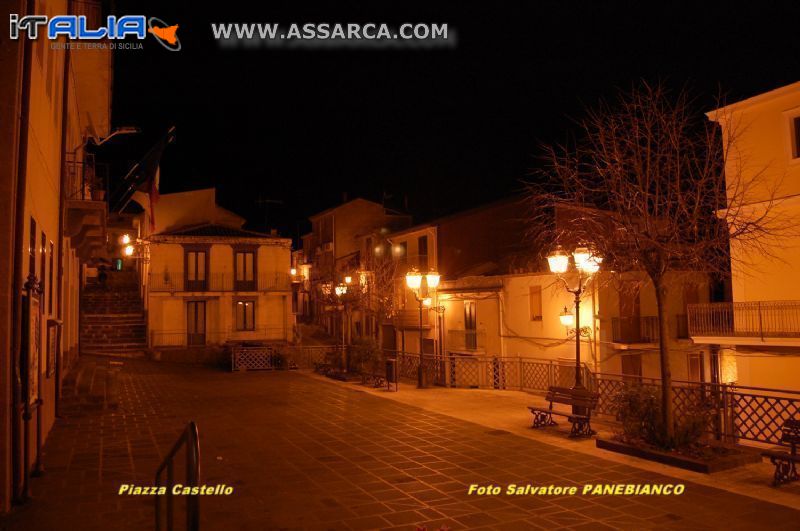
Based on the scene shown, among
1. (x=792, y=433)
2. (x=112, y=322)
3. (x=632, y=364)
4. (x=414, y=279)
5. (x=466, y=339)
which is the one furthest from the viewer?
(x=112, y=322)

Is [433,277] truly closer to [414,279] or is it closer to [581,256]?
[414,279]

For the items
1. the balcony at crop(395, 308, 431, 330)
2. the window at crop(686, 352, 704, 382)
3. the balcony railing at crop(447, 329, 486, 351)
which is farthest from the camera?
the balcony at crop(395, 308, 431, 330)

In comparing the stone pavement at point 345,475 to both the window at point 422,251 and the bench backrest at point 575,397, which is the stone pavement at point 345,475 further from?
the window at point 422,251

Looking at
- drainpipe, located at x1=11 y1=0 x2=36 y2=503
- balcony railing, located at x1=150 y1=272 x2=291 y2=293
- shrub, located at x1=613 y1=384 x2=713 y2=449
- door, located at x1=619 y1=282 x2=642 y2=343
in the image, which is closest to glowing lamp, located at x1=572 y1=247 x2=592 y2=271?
shrub, located at x1=613 y1=384 x2=713 y2=449

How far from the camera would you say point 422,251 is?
108 feet

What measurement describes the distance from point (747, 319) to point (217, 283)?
26.8m

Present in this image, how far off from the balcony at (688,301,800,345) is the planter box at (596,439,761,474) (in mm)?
9069

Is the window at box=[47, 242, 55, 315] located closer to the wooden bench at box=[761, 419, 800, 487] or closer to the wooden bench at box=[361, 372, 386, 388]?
the wooden bench at box=[361, 372, 386, 388]

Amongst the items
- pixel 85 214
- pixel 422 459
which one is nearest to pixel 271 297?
pixel 85 214

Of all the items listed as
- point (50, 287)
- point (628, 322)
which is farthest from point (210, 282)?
point (50, 287)

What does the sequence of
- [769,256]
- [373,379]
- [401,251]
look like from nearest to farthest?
1. [769,256]
2. [373,379]
3. [401,251]

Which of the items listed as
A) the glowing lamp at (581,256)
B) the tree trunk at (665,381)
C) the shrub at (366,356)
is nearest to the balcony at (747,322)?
the glowing lamp at (581,256)

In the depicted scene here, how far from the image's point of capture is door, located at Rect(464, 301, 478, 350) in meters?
26.7

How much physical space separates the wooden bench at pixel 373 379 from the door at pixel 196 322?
17164 millimetres
